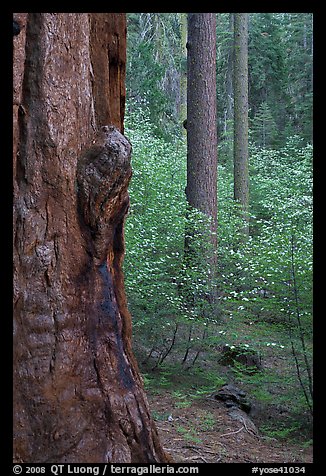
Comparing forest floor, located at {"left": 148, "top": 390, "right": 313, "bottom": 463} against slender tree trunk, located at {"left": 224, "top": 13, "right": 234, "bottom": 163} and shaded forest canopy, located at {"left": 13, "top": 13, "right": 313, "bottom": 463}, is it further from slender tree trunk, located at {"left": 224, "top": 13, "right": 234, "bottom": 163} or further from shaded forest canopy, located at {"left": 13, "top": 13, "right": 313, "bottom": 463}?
slender tree trunk, located at {"left": 224, "top": 13, "right": 234, "bottom": 163}

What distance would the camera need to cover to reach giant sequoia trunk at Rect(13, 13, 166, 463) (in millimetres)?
3168

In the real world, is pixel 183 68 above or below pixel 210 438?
above

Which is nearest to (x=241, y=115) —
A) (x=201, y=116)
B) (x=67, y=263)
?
(x=201, y=116)

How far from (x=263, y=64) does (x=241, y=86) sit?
1109 cm

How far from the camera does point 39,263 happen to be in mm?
3238

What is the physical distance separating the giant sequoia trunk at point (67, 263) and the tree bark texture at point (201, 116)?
7172mm

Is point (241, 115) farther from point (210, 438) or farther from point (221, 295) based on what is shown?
point (210, 438)

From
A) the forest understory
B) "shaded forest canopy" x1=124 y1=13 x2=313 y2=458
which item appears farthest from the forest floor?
"shaded forest canopy" x1=124 y1=13 x2=313 y2=458

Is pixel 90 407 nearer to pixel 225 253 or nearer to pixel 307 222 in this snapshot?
pixel 307 222

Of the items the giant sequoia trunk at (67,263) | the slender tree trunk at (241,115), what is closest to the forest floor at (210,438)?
the giant sequoia trunk at (67,263)

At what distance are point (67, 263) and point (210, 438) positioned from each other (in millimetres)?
2861

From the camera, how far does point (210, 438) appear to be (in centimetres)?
529

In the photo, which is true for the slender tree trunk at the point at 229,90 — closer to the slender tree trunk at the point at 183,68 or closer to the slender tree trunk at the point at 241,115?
the slender tree trunk at the point at 183,68

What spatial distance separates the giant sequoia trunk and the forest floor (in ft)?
3.78
